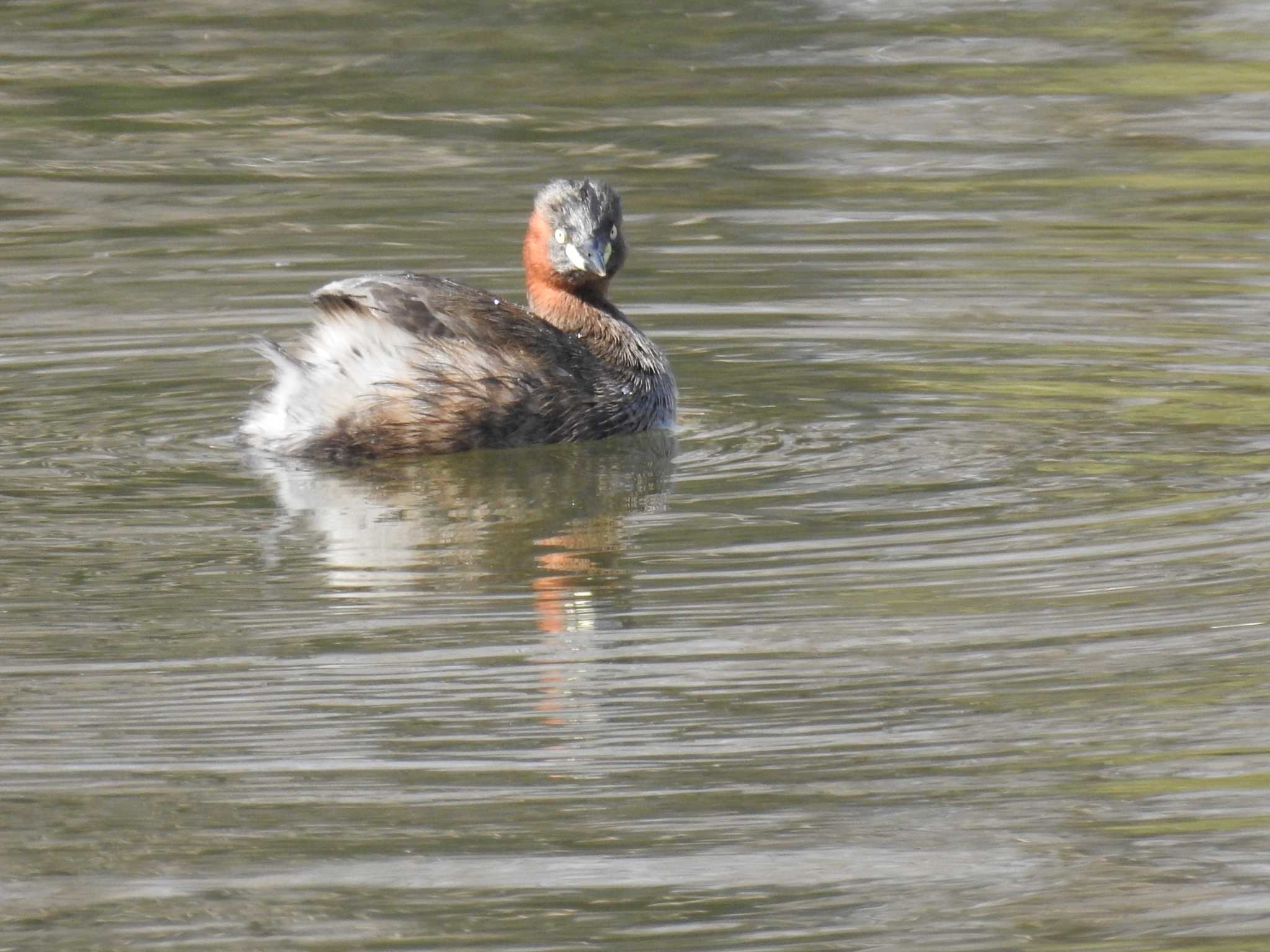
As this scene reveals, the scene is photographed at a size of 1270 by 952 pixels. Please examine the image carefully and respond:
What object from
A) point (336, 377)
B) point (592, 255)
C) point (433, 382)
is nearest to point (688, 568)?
point (433, 382)

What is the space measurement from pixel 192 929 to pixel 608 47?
12075mm

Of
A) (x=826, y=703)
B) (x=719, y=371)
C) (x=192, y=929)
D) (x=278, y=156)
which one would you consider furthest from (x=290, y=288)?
(x=192, y=929)

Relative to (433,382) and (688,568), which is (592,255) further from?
(688,568)

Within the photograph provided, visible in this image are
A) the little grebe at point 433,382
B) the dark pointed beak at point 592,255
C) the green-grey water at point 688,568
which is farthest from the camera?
the dark pointed beak at point 592,255

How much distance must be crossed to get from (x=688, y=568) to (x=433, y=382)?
5.49 feet

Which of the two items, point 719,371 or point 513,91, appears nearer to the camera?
point 719,371

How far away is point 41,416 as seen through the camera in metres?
8.13

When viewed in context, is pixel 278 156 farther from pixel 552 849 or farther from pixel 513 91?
pixel 552 849

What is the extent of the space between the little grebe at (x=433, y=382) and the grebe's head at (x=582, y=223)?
0.29m

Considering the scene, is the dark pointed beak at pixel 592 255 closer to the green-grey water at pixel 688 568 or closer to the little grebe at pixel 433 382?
the little grebe at pixel 433 382

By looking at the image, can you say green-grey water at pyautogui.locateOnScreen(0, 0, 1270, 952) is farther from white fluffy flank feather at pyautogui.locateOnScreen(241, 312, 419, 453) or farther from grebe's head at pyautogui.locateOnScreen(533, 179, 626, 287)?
grebe's head at pyautogui.locateOnScreen(533, 179, 626, 287)

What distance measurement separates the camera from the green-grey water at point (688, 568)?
439 centimetres

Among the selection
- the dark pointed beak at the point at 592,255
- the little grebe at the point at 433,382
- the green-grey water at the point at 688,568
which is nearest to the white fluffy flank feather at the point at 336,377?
the little grebe at the point at 433,382

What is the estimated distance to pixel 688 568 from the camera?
6289mm
